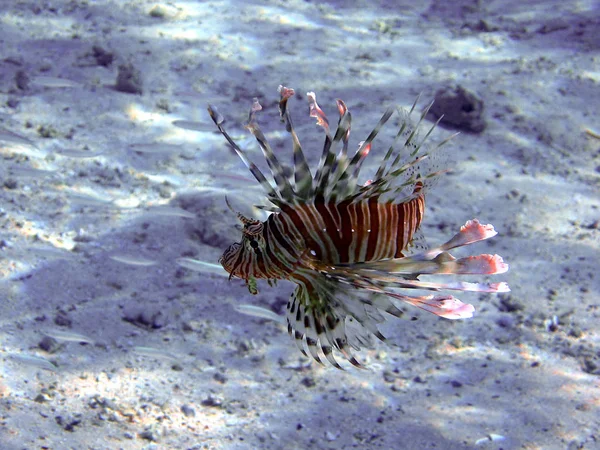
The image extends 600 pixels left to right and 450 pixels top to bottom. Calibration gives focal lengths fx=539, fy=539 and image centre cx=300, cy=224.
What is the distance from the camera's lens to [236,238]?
512cm

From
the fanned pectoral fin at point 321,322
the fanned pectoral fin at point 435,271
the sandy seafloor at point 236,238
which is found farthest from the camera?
the sandy seafloor at point 236,238

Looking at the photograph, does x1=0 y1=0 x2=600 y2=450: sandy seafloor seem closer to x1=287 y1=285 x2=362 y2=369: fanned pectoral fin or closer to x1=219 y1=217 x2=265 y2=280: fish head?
x1=287 y1=285 x2=362 y2=369: fanned pectoral fin

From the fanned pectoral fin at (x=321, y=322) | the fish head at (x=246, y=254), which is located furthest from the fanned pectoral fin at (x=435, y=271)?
the fish head at (x=246, y=254)

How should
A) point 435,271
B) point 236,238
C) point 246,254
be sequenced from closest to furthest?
1. point 435,271
2. point 246,254
3. point 236,238

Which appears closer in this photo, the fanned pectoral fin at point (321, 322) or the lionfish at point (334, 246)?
the lionfish at point (334, 246)

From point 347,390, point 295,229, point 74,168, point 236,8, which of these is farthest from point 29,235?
point 236,8

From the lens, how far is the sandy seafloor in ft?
11.7

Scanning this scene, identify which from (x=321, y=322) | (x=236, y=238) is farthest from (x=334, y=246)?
(x=236, y=238)

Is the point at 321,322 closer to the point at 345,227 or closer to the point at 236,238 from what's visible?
the point at 345,227

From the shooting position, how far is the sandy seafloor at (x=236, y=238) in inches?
140

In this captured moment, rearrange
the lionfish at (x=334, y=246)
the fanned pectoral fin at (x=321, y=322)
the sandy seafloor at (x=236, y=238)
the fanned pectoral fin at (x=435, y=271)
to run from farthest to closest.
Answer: the sandy seafloor at (x=236, y=238) → the fanned pectoral fin at (x=321, y=322) → the lionfish at (x=334, y=246) → the fanned pectoral fin at (x=435, y=271)

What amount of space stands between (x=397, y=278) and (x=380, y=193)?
0.34 meters

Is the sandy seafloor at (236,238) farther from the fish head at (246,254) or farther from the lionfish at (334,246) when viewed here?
the fish head at (246,254)

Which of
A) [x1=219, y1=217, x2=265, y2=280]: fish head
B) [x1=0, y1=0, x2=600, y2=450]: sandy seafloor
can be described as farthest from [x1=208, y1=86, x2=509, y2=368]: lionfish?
[x1=0, y1=0, x2=600, y2=450]: sandy seafloor
